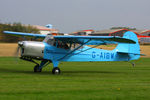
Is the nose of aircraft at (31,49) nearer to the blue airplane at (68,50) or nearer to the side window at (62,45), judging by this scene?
the blue airplane at (68,50)

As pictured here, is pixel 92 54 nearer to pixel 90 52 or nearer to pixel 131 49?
pixel 90 52

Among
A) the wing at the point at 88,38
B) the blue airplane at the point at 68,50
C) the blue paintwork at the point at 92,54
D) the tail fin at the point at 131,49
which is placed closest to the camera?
the wing at the point at 88,38

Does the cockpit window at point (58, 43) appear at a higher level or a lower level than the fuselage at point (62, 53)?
higher

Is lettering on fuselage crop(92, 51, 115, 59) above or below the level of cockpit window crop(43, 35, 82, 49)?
below

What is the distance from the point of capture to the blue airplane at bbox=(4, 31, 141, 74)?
15095 millimetres

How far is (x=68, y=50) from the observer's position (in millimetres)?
16719

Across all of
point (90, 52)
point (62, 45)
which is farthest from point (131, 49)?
point (62, 45)

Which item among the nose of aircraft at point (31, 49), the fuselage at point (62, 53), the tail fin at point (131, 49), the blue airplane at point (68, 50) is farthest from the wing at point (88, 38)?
the tail fin at point (131, 49)

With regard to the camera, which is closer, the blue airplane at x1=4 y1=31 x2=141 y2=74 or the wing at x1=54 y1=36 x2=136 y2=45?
the wing at x1=54 y1=36 x2=136 y2=45

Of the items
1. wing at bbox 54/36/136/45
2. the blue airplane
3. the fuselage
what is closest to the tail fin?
the blue airplane

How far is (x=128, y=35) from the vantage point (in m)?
18.5

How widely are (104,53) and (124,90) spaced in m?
7.77

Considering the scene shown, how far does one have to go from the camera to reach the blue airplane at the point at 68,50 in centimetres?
1510

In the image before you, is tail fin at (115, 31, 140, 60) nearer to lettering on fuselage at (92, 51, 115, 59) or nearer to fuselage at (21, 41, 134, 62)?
fuselage at (21, 41, 134, 62)
